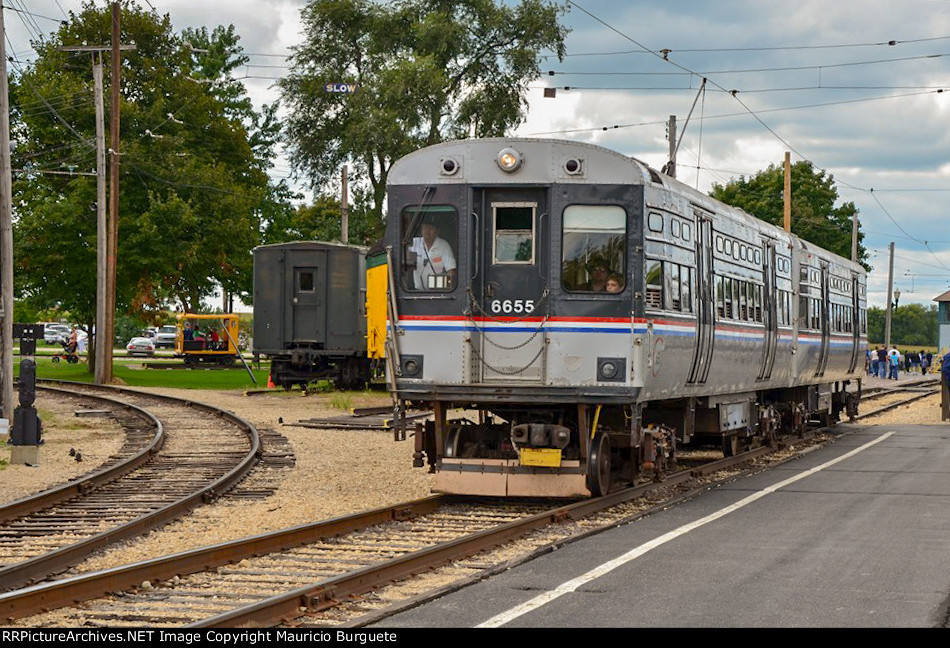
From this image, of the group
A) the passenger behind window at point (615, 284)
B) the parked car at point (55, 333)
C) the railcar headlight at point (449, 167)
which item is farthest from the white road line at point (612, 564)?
the parked car at point (55, 333)

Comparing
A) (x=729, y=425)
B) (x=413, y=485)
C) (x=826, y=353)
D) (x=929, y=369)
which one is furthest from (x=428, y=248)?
(x=929, y=369)

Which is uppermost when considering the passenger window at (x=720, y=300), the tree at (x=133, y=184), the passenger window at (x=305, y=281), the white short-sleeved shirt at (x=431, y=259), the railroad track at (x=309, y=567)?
the tree at (x=133, y=184)

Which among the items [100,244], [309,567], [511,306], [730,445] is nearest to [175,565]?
[309,567]

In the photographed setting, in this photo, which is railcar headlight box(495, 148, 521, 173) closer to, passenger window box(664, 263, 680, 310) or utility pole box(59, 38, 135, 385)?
passenger window box(664, 263, 680, 310)

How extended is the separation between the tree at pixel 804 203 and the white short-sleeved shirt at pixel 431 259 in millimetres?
71810

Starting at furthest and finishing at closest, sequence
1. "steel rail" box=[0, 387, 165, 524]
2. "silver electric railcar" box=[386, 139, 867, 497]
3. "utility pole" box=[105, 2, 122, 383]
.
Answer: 1. "utility pole" box=[105, 2, 122, 383]
2. "silver electric railcar" box=[386, 139, 867, 497]
3. "steel rail" box=[0, 387, 165, 524]

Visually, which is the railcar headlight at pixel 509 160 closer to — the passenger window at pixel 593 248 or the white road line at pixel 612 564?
the passenger window at pixel 593 248

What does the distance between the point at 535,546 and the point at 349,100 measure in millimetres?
39100

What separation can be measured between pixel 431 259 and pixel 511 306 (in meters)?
0.95

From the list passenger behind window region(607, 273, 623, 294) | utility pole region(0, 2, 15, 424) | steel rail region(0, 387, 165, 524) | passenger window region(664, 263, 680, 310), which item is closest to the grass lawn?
utility pole region(0, 2, 15, 424)

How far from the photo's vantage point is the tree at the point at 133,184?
134 ft

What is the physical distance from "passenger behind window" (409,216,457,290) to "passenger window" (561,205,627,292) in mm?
1144

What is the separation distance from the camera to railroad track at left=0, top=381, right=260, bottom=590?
1081cm

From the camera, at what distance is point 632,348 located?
1334 centimetres
